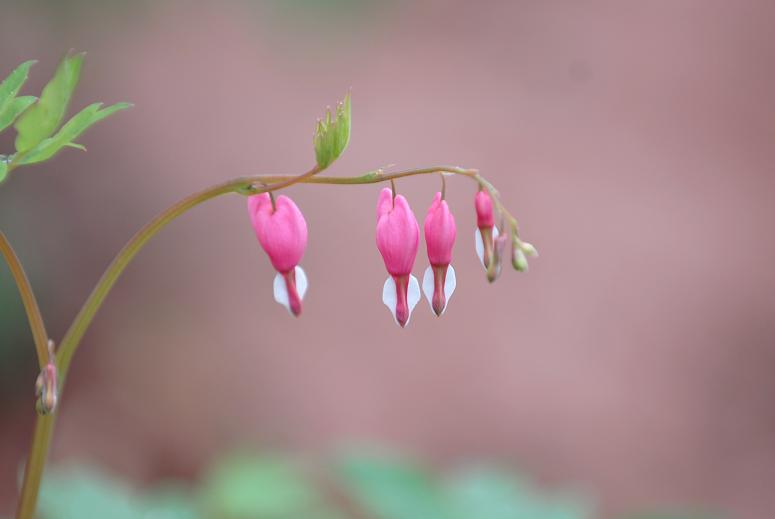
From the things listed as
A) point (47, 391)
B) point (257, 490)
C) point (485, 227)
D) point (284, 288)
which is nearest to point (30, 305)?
point (47, 391)

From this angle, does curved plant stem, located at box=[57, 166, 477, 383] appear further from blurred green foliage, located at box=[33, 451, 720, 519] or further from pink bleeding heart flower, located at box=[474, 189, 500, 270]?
blurred green foliage, located at box=[33, 451, 720, 519]

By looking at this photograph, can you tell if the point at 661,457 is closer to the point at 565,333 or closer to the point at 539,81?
the point at 565,333

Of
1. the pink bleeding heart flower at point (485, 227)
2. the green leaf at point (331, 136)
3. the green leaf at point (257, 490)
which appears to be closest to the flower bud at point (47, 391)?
the green leaf at point (331, 136)

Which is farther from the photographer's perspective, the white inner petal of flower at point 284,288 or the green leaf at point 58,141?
the white inner petal of flower at point 284,288

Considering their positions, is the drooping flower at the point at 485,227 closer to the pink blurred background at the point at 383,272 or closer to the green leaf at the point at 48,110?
the green leaf at the point at 48,110

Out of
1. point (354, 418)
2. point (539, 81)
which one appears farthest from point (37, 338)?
point (539, 81)

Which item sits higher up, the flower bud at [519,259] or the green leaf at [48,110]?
the green leaf at [48,110]
